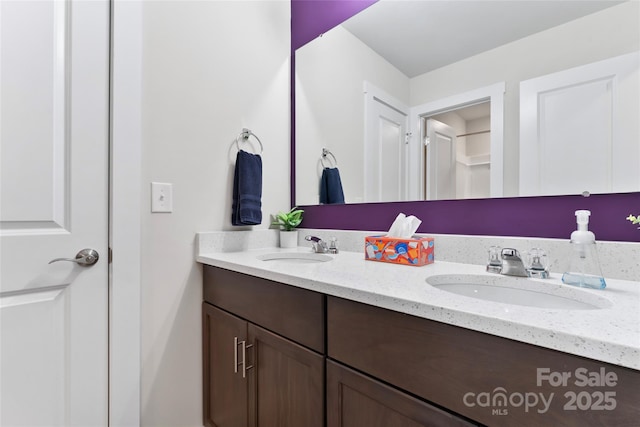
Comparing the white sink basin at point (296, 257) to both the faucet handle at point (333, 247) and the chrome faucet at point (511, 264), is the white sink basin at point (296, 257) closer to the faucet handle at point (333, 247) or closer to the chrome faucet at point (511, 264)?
the faucet handle at point (333, 247)

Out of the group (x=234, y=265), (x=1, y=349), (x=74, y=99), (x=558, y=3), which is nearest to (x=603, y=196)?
(x=558, y=3)

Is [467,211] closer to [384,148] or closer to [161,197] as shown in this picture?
[384,148]

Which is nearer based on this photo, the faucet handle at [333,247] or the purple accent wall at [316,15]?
the faucet handle at [333,247]

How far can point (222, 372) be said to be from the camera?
45.5 inches

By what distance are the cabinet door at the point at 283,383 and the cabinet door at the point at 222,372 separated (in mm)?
73

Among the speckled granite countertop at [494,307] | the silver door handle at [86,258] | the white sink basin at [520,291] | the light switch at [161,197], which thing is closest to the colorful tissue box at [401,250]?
the speckled granite countertop at [494,307]

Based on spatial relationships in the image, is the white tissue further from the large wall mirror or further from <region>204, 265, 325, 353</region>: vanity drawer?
<region>204, 265, 325, 353</region>: vanity drawer

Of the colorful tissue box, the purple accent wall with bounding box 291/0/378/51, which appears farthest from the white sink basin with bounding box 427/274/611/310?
the purple accent wall with bounding box 291/0/378/51

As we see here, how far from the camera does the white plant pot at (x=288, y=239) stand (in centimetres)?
152

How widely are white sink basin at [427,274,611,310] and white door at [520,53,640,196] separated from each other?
1.11 feet

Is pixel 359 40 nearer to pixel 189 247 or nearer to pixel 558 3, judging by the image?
pixel 558 3

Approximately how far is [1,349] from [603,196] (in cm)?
186

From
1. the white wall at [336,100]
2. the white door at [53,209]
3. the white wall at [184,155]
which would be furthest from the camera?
the white wall at [336,100]

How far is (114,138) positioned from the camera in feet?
3.47
